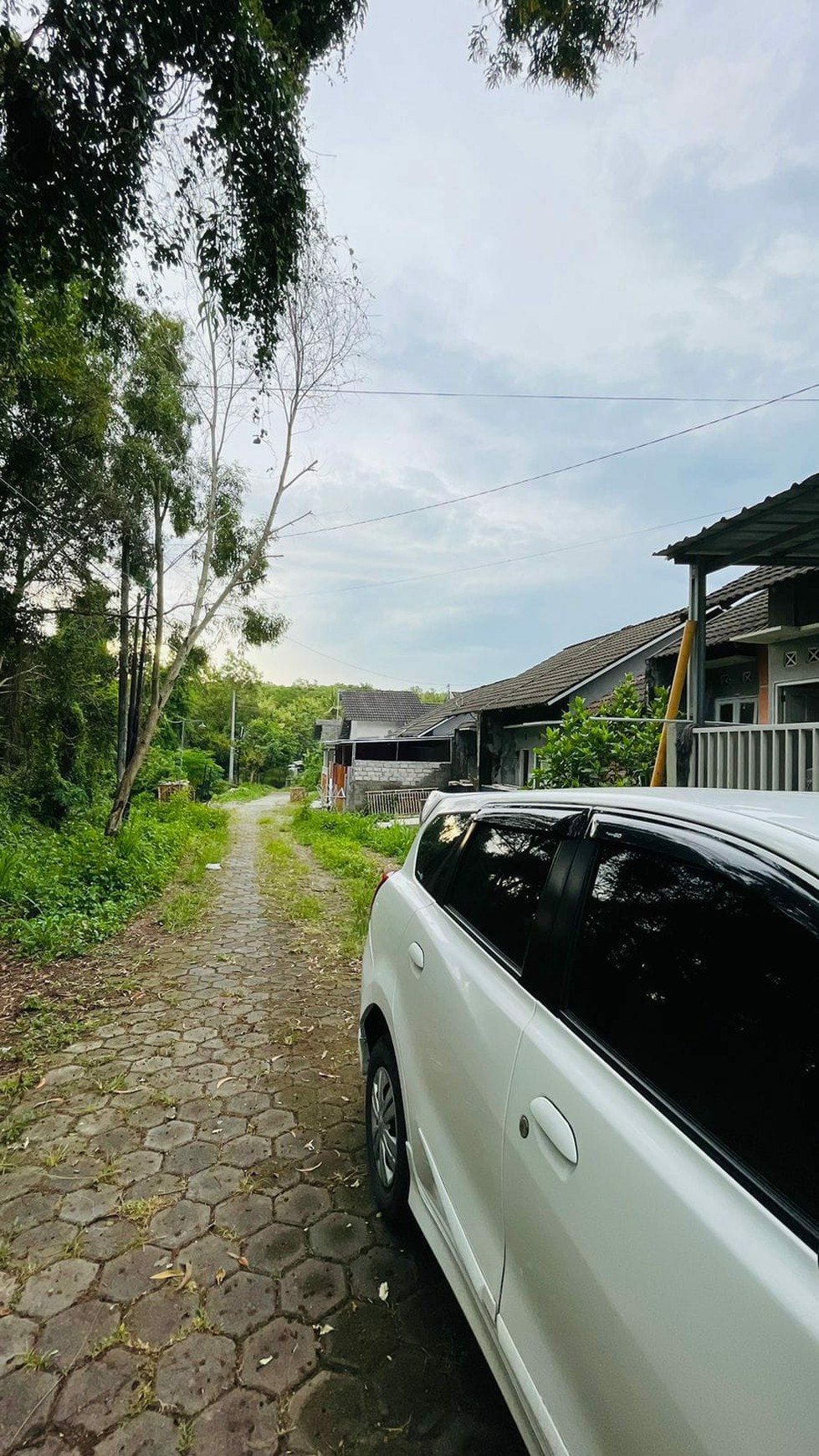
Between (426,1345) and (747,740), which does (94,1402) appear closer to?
(426,1345)

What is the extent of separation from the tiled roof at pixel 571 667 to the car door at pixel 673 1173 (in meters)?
12.6

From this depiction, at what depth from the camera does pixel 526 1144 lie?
131 cm

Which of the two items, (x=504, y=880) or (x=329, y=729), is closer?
(x=504, y=880)

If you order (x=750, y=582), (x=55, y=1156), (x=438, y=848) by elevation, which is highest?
(x=750, y=582)

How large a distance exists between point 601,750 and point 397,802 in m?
13.6

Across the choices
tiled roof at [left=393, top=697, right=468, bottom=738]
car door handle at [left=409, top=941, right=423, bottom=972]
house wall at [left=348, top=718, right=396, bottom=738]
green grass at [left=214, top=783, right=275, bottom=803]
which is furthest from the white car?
house wall at [left=348, top=718, right=396, bottom=738]

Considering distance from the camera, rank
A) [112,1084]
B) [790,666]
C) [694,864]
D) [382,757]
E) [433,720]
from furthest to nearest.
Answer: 1. [382,757]
2. [433,720]
3. [790,666]
4. [112,1084]
5. [694,864]

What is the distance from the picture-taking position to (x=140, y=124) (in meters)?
4.25

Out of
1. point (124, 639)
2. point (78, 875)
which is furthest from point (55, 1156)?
point (124, 639)

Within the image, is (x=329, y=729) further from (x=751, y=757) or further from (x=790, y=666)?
(x=751, y=757)

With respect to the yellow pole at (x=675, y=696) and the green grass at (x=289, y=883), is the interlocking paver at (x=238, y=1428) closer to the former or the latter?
the yellow pole at (x=675, y=696)

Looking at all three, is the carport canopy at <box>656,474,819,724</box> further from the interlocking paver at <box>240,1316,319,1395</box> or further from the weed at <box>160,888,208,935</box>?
the weed at <box>160,888,208,935</box>

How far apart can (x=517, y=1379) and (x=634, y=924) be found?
0.94 meters

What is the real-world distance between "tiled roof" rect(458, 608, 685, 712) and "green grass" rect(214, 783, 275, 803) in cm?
1667
